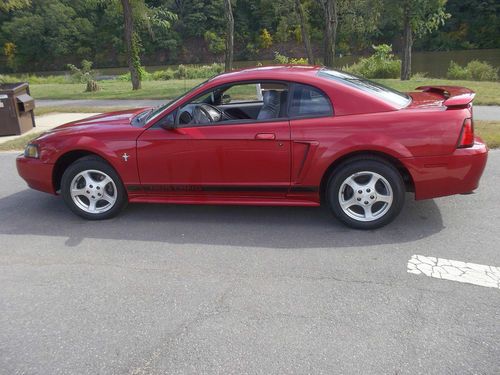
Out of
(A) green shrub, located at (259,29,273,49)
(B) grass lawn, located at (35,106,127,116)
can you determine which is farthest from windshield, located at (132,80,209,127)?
(A) green shrub, located at (259,29,273,49)

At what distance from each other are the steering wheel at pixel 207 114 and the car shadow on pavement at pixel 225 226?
3.31ft

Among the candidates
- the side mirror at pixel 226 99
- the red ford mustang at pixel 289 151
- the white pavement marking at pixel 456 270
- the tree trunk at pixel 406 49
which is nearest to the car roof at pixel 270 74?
the red ford mustang at pixel 289 151

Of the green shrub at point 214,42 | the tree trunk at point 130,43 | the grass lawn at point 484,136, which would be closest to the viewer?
the grass lawn at point 484,136

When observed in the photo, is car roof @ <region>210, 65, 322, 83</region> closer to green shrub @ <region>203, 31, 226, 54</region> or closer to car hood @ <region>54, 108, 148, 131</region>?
car hood @ <region>54, 108, 148, 131</region>

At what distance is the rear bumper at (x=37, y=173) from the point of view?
4775 millimetres

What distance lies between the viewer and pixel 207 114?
186 inches

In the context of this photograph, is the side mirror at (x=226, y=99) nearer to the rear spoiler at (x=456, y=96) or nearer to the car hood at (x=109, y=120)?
the car hood at (x=109, y=120)

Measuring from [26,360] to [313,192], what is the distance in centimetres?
271

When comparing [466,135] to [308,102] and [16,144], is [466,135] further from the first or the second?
[16,144]

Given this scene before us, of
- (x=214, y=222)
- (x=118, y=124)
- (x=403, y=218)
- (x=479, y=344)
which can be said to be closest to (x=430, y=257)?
(x=403, y=218)

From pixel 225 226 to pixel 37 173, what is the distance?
221 cm

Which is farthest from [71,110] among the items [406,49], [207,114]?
[406,49]

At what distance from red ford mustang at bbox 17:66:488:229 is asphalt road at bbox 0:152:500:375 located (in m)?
0.34

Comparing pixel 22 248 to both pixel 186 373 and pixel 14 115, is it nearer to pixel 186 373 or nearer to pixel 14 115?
pixel 186 373
